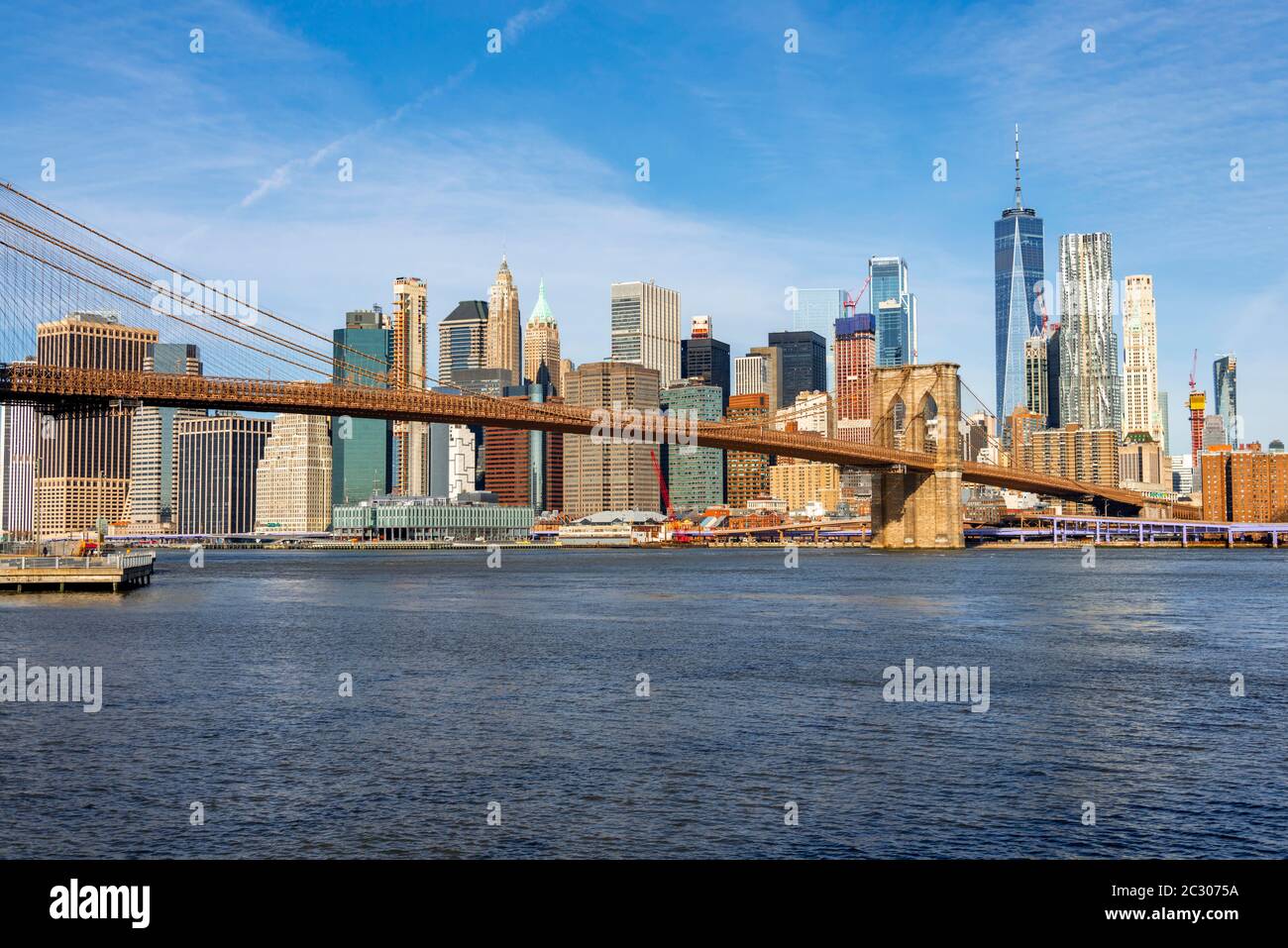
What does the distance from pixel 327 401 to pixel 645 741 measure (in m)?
53.0

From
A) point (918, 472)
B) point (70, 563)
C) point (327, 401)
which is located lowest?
point (70, 563)

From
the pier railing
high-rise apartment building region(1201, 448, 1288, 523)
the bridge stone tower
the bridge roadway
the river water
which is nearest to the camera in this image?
the river water

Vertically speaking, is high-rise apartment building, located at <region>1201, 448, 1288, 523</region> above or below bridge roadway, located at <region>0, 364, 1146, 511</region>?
below

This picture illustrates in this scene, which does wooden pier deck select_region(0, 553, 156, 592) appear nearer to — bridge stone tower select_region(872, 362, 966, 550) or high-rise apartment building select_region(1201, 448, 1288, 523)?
bridge stone tower select_region(872, 362, 966, 550)

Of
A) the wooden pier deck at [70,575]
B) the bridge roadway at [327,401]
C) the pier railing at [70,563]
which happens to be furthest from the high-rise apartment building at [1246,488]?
the wooden pier deck at [70,575]

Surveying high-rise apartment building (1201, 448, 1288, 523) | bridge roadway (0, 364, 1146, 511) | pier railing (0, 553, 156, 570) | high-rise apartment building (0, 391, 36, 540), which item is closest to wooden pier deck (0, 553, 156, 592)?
pier railing (0, 553, 156, 570)

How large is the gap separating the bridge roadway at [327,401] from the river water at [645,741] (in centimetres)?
2232

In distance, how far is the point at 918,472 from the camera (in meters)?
114

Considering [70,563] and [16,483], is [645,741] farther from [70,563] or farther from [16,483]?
[16,483]

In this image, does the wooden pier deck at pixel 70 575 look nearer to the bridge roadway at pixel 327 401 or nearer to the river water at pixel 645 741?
the bridge roadway at pixel 327 401

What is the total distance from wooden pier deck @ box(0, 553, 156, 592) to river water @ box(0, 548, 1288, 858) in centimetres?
1486

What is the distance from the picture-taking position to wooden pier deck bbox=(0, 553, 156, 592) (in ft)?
179

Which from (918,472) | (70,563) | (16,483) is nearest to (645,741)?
Answer: (70,563)
